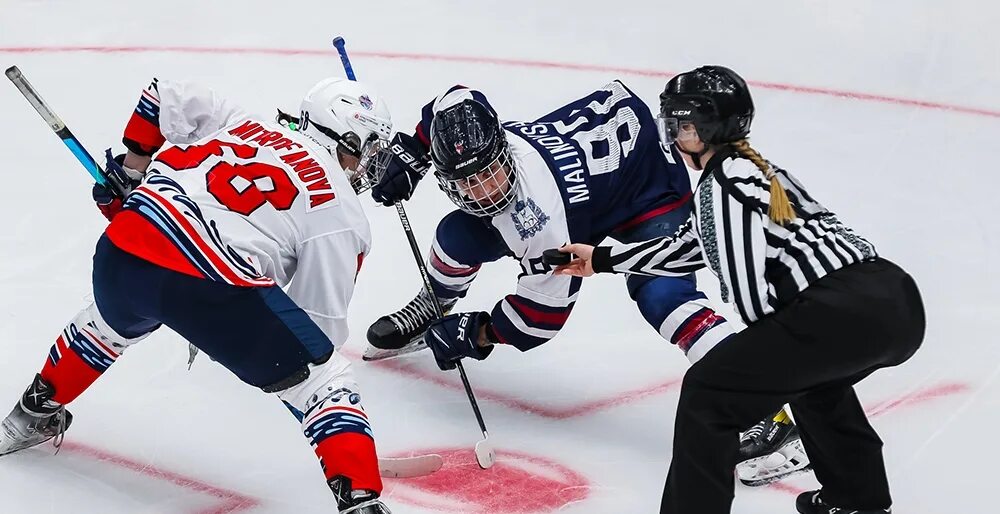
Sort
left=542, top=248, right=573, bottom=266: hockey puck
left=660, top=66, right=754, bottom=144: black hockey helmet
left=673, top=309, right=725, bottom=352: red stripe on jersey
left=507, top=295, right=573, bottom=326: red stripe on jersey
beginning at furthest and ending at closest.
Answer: left=507, top=295, right=573, bottom=326: red stripe on jersey < left=673, top=309, right=725, bottom=352: red stripe on jersey < left=542, top=248, right=573, bottom=266: hockey puck < left=660, top=66, right=754, bottom=144: black hockey helmet

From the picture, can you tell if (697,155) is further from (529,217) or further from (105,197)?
(105,197)

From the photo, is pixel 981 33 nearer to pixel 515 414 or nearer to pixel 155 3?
pixel 515 414

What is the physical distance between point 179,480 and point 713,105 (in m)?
1.50

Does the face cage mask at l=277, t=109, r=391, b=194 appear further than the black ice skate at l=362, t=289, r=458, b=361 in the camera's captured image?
No

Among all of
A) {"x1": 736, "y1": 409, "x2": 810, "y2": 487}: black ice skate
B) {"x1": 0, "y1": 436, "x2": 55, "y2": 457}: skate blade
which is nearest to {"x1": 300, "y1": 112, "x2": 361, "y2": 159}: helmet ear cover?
{"x1": 0, "y1": 436, "x2": 55, "y2": 457}: skate blade

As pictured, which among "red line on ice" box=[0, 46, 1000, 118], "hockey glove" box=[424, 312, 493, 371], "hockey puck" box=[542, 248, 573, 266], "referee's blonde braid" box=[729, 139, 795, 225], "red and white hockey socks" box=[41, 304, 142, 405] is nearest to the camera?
"referee's blonde braid" box=[729, 139, 795, 225]

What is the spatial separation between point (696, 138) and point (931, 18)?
10.2 feet

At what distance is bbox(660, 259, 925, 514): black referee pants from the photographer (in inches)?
84.0

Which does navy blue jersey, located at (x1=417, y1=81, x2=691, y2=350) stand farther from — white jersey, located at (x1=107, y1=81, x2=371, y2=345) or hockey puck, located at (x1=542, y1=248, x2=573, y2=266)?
white jersey, located at (x1=107, y1=81, x2=371, y2=345)

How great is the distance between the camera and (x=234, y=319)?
2.28 metres

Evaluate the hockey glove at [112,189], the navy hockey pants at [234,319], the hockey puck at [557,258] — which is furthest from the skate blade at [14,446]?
the hockey puck at [557,258]

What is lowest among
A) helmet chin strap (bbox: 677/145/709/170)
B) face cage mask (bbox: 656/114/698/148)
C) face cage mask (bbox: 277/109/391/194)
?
helmet chin strap (bbox: 677/145/709/170)

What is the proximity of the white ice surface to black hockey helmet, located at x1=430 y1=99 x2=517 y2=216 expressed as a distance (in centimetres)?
63

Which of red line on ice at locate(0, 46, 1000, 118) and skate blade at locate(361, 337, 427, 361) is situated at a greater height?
red line on ice at locate(0, 46, 1000, 118)
